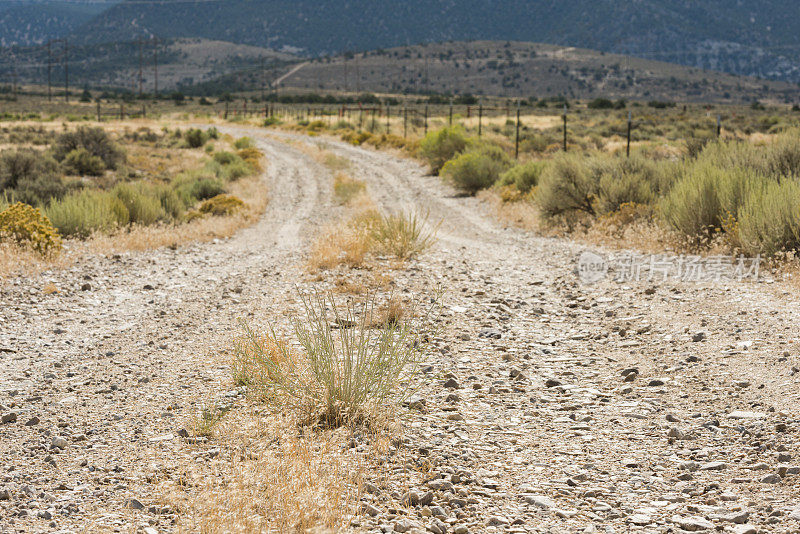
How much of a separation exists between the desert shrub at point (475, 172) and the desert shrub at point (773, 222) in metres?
14.6

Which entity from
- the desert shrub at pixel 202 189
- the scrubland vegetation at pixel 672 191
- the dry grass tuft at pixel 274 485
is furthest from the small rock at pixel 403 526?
the desert shrub at pixel 202 189

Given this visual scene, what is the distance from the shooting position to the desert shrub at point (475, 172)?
82.5 feet

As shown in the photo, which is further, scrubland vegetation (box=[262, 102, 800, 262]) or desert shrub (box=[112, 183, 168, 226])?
desert shrub (box=[112, 183, 168, 226])

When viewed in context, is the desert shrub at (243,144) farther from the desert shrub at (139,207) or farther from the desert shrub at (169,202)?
the desert shrub at (139,207)

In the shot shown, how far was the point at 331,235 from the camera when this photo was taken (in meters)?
14.1

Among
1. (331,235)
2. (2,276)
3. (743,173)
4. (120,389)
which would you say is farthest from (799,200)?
(2,276)

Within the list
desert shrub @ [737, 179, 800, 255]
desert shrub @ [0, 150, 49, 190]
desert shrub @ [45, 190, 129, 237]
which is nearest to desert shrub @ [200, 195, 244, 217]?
desert shrub @ [45, 190, 129, 237]

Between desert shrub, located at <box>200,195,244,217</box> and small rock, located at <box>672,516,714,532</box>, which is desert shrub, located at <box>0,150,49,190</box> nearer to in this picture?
desert shrub, located at <box>200,195,244,217</box>

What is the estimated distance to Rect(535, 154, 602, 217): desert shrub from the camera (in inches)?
646

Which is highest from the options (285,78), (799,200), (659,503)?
(285,78)

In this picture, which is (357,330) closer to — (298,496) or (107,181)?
(298,496)

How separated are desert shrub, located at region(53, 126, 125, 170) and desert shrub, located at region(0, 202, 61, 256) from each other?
19.4m

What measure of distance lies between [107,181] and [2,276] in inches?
656

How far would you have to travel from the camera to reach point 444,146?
31078 millimetres
